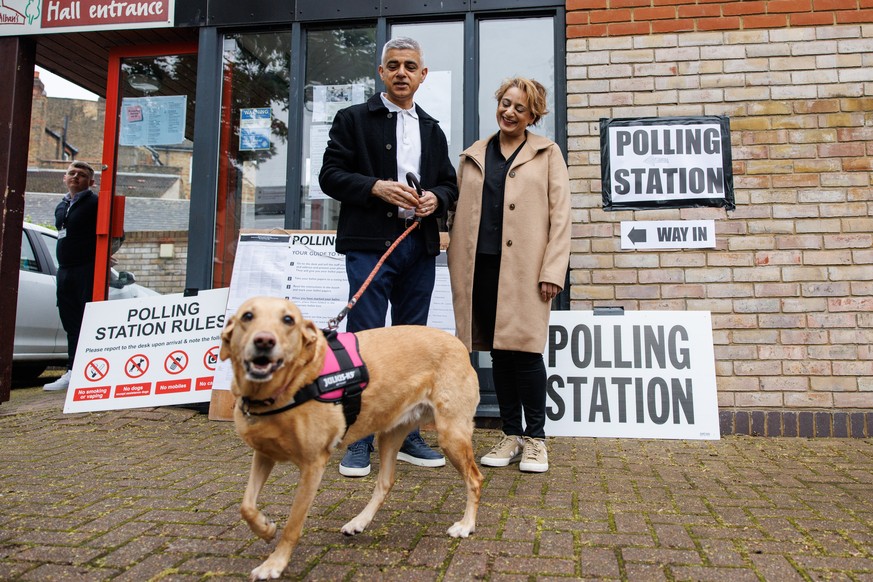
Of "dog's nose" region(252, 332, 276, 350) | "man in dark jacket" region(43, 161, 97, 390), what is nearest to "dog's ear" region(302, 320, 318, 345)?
"dog's nose" region(252, 332, 276, 350)

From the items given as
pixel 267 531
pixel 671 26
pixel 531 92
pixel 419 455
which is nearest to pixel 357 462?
pixel 419 455

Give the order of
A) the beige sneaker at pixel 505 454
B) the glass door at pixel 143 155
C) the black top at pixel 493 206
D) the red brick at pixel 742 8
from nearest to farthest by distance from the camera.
Answer: the beige sneaker at pixel 505 454
the black top at pixel 493 206
the red brick at pixel 742 8
the glass door at pixel 143 155

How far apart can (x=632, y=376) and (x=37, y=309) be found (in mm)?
6766

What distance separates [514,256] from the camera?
367cm

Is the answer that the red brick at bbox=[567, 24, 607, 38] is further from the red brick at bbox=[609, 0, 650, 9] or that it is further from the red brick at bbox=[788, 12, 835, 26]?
the red brick at bbox=[788, 12, 835, 26]

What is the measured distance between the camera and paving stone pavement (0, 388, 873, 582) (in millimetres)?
2160

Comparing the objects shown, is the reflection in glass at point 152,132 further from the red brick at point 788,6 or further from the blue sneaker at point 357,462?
the red brick at point 788,6

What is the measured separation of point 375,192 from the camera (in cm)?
335

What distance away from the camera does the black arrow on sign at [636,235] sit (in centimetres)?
477

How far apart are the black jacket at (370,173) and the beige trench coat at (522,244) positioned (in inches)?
7.6

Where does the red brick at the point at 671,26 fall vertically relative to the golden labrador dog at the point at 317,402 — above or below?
above

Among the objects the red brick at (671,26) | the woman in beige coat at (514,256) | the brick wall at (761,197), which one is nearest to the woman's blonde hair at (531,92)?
the woman in beige coat at (514,256)

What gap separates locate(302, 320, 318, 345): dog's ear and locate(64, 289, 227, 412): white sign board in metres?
3.03

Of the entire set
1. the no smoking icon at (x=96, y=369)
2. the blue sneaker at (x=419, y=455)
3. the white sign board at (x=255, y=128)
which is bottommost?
the blue sneaker at (x=419, y=455)
